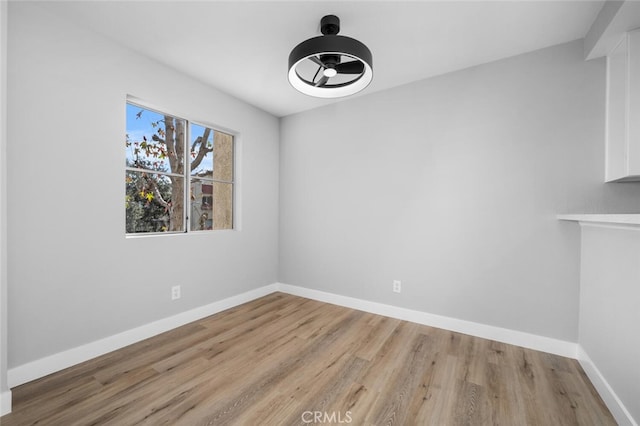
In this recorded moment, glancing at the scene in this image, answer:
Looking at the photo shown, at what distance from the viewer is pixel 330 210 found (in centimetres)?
352

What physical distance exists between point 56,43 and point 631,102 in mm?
3970

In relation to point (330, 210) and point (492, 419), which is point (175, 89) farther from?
point (492, 419)

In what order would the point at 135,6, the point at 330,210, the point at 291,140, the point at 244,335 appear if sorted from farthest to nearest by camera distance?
the point at 291,140, the point at 330,210, the point at 244,335, the point at 135,6

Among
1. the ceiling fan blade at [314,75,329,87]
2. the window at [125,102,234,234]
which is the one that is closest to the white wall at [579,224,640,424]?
the ceiling fan blade at [314,75,329,87]

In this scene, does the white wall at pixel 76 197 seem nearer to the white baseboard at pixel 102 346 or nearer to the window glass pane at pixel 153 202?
the white baseboard at pixel 102 346

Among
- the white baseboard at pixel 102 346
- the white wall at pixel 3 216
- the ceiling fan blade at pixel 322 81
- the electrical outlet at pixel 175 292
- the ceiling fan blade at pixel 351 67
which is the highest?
the ceiling fan blade at pixel 351 67

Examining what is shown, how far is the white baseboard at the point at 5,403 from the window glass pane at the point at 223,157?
92.0 inches

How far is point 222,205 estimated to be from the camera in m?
3.41

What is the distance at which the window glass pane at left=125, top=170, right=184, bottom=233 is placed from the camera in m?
2.49

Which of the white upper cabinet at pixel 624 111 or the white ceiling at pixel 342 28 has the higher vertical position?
the white ceiling at pixel 342 28

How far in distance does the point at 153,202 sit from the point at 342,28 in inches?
90.5

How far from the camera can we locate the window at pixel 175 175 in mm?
2525

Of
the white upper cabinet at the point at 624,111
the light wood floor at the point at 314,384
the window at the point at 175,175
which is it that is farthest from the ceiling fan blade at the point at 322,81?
the light wood floor at the point at 314,384

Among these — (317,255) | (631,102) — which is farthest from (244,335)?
(631,102)
